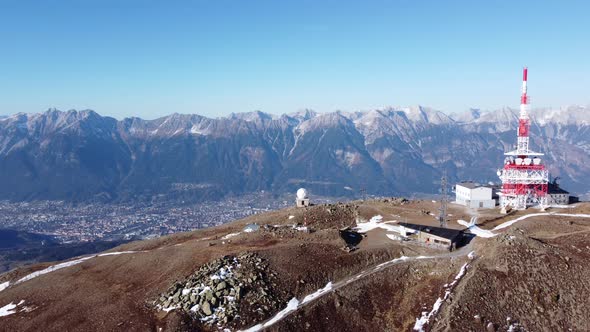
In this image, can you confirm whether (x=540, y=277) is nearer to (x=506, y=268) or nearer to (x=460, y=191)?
(x=506, y=268)

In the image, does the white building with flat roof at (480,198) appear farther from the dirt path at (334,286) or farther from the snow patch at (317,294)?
the snow patch at (317,294)

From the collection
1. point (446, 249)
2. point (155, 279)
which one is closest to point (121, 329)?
point (155, 279)

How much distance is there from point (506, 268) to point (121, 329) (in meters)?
51.9

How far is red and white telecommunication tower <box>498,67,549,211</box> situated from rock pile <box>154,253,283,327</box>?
2898 inches

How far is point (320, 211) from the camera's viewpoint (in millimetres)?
102688

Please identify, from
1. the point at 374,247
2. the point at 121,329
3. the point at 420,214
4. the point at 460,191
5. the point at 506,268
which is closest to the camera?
the point at 121,329

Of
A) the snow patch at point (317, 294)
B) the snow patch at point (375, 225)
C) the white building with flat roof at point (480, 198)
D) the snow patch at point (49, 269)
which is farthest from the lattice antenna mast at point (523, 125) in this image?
the snow patch at point (49, 269)

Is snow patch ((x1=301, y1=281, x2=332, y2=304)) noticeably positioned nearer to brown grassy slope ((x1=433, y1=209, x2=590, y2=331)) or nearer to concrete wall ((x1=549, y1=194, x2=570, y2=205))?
brown grassy slope ((x1=433, y1=209, x2=590, y2=331))

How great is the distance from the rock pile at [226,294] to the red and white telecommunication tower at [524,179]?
73.6m

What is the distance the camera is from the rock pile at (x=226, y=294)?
53969mm

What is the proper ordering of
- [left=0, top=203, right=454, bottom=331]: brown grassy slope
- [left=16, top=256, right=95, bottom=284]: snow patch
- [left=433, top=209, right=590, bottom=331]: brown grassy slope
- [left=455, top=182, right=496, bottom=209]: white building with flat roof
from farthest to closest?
[left=455, top=182, right=496, bottom=209]: white building with flat roof → [left=16, top=256, right=95, bottom=284]: snow patch → [left=0, top=203, right=454, bottom=331]: brown grassy slope → [left=433, top=209, right=590, bottom=331]: brown grassy slope

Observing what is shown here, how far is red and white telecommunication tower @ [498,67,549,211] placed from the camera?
361ft

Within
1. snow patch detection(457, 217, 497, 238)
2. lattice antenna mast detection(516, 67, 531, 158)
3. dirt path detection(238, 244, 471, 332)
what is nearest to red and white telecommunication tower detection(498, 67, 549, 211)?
lattice antenna mast detection(516, 67, 531, 158)

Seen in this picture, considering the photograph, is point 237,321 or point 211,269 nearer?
point 237,321
